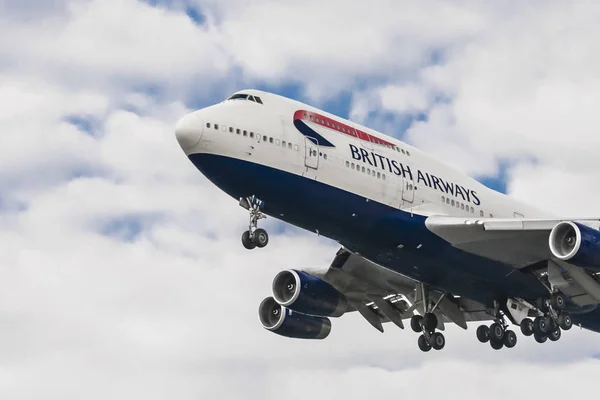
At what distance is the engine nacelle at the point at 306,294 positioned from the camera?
166ft

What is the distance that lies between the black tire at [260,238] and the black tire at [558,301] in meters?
12.8

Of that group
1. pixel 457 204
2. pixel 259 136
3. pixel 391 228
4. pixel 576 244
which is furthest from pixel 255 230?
pixel 576 244

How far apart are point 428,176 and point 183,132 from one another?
33.9 feet

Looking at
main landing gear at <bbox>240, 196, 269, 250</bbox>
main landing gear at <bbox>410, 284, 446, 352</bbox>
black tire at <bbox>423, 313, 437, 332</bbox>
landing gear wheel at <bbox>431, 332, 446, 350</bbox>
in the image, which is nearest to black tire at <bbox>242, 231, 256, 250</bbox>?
main landing gear at <bbox>240, 196, 269, 250</bbox>

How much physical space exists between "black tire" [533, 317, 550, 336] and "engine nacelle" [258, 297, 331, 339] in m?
9.84

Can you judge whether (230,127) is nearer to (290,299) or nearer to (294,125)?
(294,125)

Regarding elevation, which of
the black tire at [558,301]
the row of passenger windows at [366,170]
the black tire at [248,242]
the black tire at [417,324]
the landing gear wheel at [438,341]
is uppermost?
the row of passenger windows at [366,170]

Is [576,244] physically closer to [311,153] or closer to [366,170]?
[366,170]

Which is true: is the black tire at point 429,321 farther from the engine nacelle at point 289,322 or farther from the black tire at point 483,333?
the engine nacelle at point 289,322

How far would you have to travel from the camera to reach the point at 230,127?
1641 inches

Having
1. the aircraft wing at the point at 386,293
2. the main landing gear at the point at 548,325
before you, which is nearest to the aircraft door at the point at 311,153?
the aircraft wing at the point at 386,293

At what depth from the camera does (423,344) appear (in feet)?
166

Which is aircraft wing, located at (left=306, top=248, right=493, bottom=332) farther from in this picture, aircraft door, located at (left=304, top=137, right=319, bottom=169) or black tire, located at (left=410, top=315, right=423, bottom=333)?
aircraft door, located at (left=304, top=137, right=319, bottom=169)

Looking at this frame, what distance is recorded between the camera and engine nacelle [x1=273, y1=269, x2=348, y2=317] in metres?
50.6
